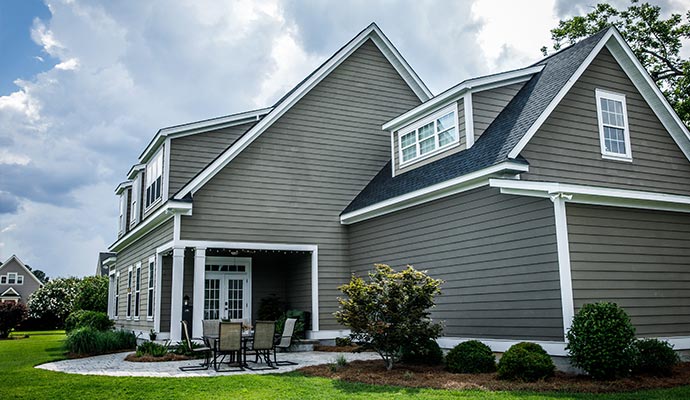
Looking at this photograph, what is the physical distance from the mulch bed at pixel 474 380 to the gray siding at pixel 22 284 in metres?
58.7

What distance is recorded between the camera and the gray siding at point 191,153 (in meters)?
17.9

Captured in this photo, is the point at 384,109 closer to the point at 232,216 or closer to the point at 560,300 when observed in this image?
the point at 232,216

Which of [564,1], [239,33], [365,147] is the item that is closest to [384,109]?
[365,147]

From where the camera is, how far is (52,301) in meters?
42.6

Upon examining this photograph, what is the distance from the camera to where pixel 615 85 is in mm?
13547

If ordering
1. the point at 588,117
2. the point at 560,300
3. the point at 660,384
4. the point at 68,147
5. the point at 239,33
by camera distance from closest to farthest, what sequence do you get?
the point at 660,384, the point at 560,300, the point at 588,117, the point at 239,33, the point at 68,147

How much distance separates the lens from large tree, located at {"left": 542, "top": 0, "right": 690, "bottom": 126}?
23734mm

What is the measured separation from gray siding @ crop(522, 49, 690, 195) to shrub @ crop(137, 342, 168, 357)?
9647 millimetres

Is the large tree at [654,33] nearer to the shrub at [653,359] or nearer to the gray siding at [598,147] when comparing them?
the gray siding at [598,147]

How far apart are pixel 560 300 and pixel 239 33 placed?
12.6 meters

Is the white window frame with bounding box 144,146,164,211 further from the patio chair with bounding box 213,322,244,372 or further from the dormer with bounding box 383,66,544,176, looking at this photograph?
the dormer with bounding box 383,66,544,176

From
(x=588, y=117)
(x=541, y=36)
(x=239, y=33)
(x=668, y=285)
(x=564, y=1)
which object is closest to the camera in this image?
(x=668, y=285)

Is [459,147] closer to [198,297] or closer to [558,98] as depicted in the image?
[558,98]

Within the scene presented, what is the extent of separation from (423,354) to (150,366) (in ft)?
20.0
